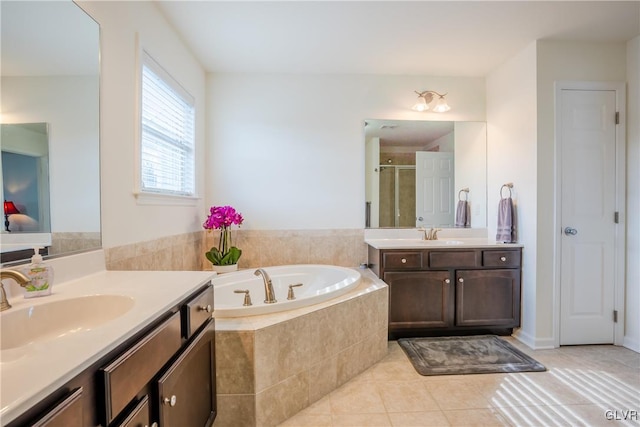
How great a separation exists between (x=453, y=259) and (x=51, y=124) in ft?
8.98

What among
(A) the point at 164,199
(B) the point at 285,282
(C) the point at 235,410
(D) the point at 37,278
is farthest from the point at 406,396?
(A) the point at 164,199

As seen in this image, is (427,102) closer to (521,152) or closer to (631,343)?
(521,152)

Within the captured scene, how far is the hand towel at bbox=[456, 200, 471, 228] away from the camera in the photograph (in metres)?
3.22

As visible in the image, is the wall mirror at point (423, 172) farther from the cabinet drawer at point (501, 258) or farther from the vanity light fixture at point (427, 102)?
the cabinet drawer at point (501, 258)

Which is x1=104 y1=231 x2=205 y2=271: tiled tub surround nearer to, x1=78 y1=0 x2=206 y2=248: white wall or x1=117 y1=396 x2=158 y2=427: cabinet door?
x1=78 y1=0 x2=206 y2=248: white wall

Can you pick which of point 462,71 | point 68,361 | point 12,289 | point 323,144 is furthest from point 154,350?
point 462,71

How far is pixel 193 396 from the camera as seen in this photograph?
1199 millimetres

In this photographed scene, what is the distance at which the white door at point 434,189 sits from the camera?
3.19 meters

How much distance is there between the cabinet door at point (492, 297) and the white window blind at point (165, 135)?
8.28 feet

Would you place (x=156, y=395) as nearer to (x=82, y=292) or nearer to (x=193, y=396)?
(x=193, y=396)

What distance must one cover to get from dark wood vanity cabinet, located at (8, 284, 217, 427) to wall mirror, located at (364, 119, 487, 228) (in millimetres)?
2133

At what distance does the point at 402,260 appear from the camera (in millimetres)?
2609

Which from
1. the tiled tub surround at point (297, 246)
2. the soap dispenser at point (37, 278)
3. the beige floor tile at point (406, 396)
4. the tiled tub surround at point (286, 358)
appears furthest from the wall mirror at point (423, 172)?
the soap dispenser at point (37, 278)

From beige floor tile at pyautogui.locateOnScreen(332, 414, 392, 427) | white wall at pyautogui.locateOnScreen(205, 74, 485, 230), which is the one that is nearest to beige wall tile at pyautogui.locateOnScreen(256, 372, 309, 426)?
beige floor tile at pyautogui.locateOnScreen(332, 414, 392, 427)
